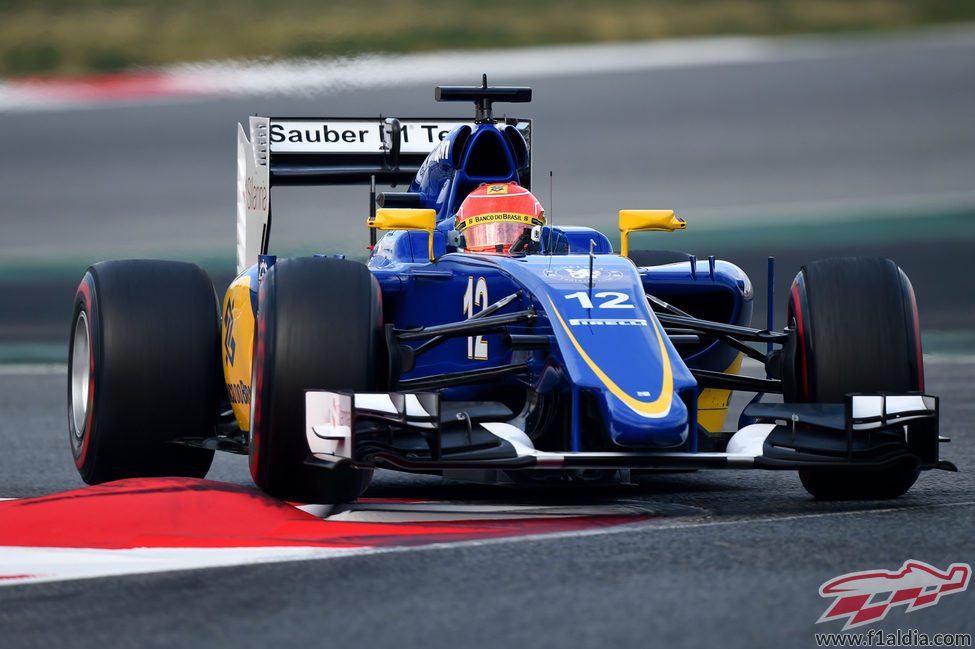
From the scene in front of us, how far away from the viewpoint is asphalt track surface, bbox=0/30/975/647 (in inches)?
155

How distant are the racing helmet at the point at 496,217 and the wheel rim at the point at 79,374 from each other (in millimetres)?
1926

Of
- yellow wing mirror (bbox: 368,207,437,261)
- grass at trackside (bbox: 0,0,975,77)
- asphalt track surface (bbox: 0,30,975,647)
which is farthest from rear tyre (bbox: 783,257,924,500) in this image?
grass at trackside (bbox: 0,0,975,77)

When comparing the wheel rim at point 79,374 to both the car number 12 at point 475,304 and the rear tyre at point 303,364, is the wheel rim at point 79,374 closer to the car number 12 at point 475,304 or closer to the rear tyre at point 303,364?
the rear tyre at point 303,364

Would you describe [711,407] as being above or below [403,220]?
below

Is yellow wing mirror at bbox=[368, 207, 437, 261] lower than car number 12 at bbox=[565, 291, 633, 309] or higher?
higher

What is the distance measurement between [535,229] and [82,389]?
2.39m

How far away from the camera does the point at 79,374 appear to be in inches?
291

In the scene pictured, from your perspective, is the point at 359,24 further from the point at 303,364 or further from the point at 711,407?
the point at 303,364

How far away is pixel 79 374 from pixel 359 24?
8.64 meters

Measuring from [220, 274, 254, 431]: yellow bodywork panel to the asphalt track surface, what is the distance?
0.86m

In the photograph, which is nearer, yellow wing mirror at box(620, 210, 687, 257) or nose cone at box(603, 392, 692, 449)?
nose cone at box(603, 392, 692, 449)

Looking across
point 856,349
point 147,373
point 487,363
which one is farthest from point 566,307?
point 147,373

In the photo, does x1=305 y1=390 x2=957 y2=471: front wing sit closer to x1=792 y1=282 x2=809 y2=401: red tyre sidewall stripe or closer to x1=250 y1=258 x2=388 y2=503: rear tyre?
x1=250 y1=258 x2=388 y2=503: rear tyre

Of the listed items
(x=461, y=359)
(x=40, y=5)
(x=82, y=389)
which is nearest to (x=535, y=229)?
(x=461, y=359)
